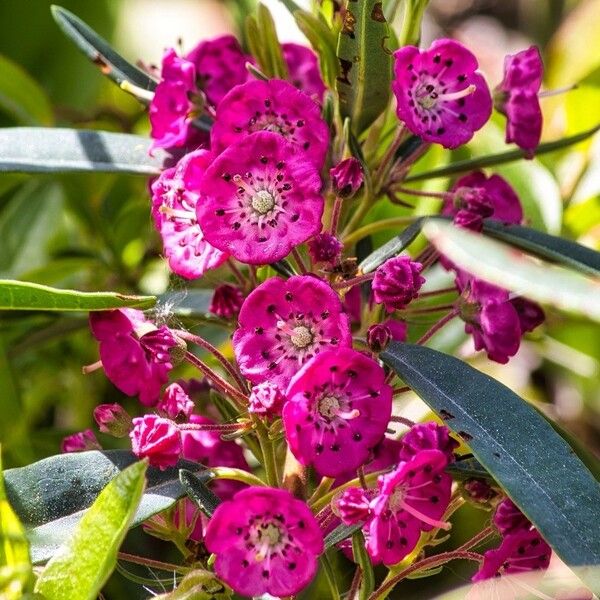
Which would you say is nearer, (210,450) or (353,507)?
(353,507)

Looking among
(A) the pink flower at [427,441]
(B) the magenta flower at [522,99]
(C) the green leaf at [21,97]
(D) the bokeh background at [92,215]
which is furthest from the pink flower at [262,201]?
(C) the green leaf at [21,97]

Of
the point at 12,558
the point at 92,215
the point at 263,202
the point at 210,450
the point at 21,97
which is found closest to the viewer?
the point at 12,558

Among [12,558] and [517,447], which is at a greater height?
[517,447]

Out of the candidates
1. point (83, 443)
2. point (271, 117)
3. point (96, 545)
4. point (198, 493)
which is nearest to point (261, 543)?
point (198, 493)

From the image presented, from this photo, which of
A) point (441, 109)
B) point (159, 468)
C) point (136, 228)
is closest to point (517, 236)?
point (441, 109)

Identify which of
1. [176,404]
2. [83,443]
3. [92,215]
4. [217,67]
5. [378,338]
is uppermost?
[217,67]

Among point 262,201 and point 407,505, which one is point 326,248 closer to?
point 262,201

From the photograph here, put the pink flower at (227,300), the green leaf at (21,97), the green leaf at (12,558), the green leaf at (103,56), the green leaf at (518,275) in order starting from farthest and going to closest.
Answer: the green leaf at (21,97), the green leaf at (103,56), the pink flower at (227,300), the green leaf at (12,558), the green leaf at (518,275)

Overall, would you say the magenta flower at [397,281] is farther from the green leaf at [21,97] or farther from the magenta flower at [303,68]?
the green leaf at [21,97]
